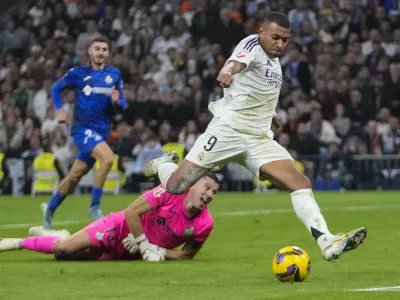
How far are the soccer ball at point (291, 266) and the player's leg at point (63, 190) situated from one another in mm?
6097

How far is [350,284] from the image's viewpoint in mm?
9625

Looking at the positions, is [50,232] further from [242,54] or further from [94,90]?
[94,90]

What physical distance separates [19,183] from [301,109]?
22.3ft

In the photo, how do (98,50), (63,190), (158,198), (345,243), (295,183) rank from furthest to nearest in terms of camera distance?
1. (98,50)
2. (63,190)
3. (158,198)
4. (295,183)
5. (345,243)

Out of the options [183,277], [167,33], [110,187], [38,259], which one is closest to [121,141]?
[110,187]

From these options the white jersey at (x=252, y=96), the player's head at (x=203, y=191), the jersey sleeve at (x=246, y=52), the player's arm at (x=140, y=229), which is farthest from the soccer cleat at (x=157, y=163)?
the jersey sleeve at (x=246, y=52)

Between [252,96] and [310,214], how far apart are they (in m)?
1.25

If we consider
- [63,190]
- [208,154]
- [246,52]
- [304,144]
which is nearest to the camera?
[246,52]

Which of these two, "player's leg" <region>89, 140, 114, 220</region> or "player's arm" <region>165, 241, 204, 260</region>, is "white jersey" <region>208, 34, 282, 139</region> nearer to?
"player's arm" <region>165, 241, 204, 260</region>

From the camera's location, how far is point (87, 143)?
16.5 meters

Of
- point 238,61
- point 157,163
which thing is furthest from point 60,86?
point 238,61

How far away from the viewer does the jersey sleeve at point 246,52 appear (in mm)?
10133

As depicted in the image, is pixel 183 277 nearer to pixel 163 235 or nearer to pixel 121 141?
pixel 163 235

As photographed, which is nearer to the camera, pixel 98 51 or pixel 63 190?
pixel 63 190
